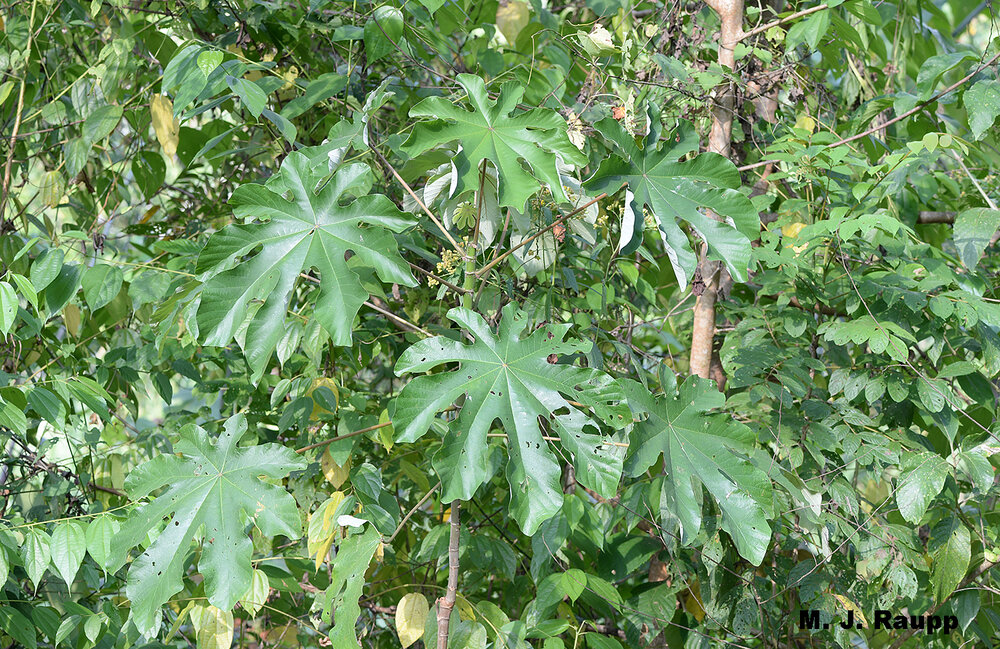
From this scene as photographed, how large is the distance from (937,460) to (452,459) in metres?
0.78

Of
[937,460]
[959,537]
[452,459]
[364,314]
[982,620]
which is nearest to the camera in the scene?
[452,459]

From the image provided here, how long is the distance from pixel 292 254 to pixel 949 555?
1.17 metres

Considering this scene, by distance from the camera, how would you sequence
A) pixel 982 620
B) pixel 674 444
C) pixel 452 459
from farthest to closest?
pixel 982 620 → pixel 674 444 → pixel 452 459

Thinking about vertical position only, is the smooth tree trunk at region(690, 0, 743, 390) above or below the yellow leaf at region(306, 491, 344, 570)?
above

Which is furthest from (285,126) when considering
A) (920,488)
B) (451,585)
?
(920,488)

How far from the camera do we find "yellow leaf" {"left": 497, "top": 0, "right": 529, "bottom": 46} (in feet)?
6.61

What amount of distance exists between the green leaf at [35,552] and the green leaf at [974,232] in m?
1.53

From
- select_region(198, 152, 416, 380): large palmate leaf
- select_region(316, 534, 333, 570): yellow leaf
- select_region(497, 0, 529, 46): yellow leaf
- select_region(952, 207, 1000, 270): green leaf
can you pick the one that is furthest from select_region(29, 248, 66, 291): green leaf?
select_region(952, 207, 1000, 270): green leaf

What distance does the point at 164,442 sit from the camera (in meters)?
1.85

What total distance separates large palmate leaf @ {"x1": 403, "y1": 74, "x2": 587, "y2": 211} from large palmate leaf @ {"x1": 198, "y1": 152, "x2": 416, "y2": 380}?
0.34ft

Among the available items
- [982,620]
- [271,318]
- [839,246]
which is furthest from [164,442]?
[982,620]

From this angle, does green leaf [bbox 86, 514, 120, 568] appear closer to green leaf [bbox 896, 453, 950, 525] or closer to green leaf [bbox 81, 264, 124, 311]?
green leaf [bbox 81, 264, 124, 311]

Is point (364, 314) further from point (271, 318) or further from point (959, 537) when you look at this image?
point (959, 537)

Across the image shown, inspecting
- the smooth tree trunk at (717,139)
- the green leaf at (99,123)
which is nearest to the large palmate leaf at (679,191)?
the smooth tree trunk at (717,139)
